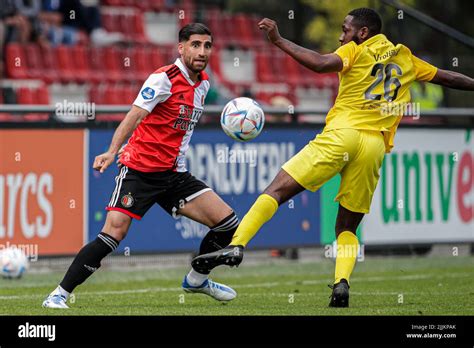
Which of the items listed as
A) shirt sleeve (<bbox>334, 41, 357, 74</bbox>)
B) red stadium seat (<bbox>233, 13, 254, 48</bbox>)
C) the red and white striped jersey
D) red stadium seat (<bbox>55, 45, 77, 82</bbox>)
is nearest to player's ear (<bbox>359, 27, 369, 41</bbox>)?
shirt sleeve (<bbox>334, 41, 357, 74</bbox>)

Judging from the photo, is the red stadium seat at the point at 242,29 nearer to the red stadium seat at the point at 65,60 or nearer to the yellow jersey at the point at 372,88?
the red stadium seat at the point at 65,60

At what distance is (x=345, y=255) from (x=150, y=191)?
1.61 metres

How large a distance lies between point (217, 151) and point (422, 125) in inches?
108

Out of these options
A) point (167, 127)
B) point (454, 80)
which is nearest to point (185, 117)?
point (167, 127)

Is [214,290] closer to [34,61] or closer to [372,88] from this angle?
[372,88]

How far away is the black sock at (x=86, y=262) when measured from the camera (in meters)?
8.66

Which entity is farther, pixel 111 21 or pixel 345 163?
pixel 111 21

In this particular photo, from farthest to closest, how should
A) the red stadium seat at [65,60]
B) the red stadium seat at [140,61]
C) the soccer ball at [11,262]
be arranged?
1. the red stadium seat at [140,61]
2. the red stadium seat at [65,60]
3. the soccer ball at [11,262]

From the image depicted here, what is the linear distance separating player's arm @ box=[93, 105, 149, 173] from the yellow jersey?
151 cm

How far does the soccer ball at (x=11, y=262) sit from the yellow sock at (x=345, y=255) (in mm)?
3713

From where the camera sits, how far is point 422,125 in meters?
14.1

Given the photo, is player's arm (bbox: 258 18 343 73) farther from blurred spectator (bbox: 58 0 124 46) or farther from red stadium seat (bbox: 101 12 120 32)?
red stadium seat (bbox: 101 12 120 32)

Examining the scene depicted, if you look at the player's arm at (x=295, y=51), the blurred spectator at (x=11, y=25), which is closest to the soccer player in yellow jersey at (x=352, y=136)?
the player's arm at (x=295, y=51)

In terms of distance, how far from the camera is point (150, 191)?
29.4 feet
